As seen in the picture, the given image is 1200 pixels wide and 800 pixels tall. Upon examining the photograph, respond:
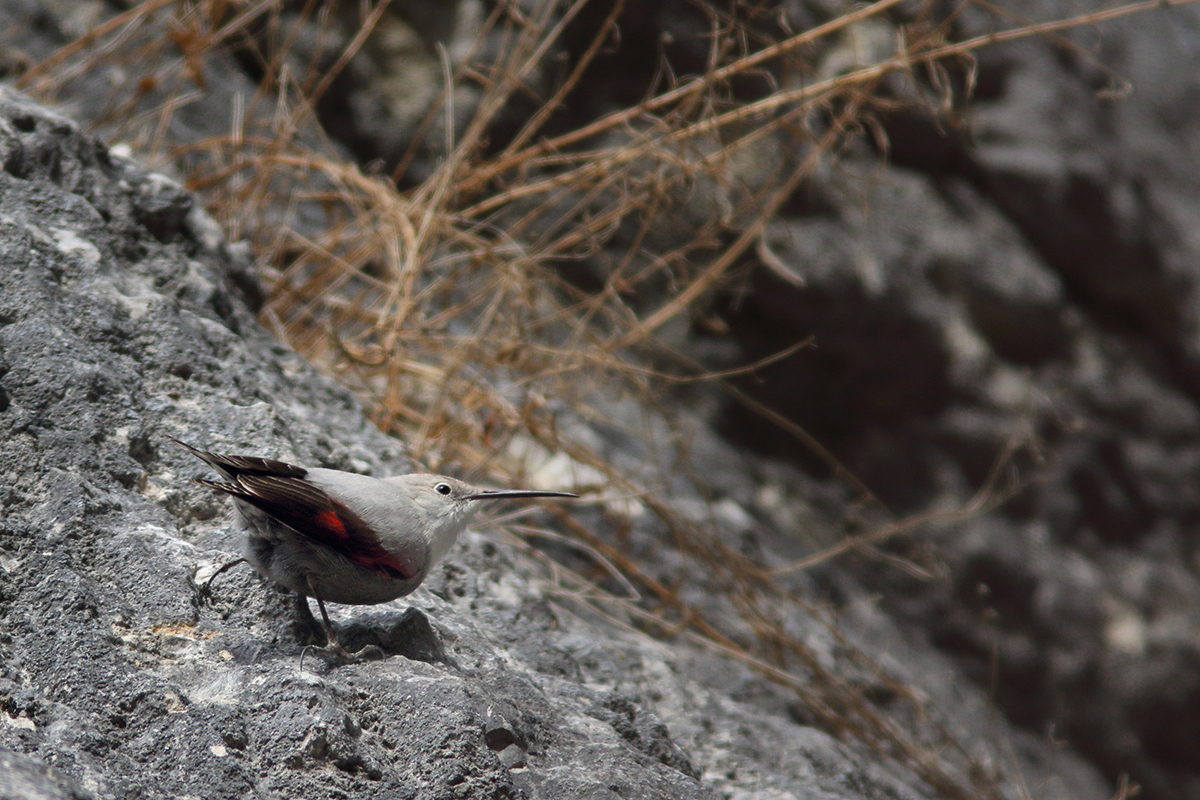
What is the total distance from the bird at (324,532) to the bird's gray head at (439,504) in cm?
5

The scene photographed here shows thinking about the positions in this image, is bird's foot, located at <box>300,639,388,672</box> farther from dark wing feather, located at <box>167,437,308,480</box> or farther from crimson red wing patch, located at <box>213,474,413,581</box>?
dark wing feather, located at <box>167,437,308,480</box>

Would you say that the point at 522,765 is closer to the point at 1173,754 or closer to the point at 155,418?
the point at 155,418

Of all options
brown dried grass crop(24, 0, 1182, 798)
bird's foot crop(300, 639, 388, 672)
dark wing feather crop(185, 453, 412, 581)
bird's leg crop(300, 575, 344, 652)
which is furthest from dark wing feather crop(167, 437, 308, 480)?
brown dried grass crop(24, 0, 1182, 798)

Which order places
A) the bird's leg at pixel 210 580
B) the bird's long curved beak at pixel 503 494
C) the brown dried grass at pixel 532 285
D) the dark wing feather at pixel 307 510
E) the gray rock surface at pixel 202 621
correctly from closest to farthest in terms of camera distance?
the gray rock surface at pixel 202 621 → the dark wing feather at pixel 307 510 → the bird's leg at pixel 210 580 → the bird's long curved beak at pixel 503 494 → the brown dried grass at pixel 532 285

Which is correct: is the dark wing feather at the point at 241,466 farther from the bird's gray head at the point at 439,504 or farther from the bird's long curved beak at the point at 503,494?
the bird's long curved beak at the point at 503,494

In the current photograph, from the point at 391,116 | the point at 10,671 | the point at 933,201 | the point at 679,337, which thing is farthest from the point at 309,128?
the point at 10,671

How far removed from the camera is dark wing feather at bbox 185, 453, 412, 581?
174 cm

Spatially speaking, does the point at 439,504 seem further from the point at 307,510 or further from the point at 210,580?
the point at 210,580

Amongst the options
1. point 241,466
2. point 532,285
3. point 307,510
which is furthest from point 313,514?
point 532,285

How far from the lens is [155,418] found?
2.13 m

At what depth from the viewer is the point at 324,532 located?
1758 millimetres

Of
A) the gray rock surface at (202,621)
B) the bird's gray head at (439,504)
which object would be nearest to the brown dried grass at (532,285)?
the gray rock surface at (202,621)

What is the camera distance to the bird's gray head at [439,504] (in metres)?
1.98

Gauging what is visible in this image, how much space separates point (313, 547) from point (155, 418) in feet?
1.99
